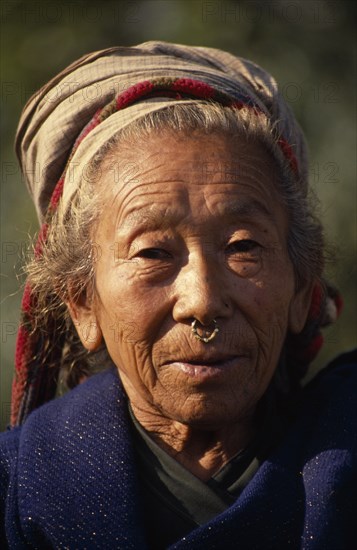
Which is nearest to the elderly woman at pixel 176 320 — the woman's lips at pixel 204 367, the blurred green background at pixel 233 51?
the woman's lips at pixel 204 367

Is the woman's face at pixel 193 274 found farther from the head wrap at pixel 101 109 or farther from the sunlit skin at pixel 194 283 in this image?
the head wrap at pixel 101 109

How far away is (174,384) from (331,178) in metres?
3.19

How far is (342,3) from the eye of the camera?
19.5 ft

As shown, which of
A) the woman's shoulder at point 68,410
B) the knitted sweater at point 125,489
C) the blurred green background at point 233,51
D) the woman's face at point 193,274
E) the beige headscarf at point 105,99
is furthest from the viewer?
the blurred green background at point 233,51

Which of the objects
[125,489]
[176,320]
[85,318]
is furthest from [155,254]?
[125,489]

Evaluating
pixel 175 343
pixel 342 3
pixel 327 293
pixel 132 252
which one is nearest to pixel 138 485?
pixel 175 343

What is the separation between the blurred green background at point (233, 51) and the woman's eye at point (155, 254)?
2.75 meters

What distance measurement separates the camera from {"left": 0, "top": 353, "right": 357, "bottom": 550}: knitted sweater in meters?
2.80

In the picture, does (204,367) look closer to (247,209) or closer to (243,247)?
(243,247)

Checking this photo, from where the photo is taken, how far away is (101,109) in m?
3.30

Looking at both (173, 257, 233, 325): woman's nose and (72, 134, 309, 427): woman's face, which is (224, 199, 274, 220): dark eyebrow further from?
(173, 257, 233, 325): woman's nose

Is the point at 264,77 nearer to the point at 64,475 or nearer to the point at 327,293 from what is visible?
the point at 327,293

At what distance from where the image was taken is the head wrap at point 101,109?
3.21 metres

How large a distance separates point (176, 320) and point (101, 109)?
0.88m
